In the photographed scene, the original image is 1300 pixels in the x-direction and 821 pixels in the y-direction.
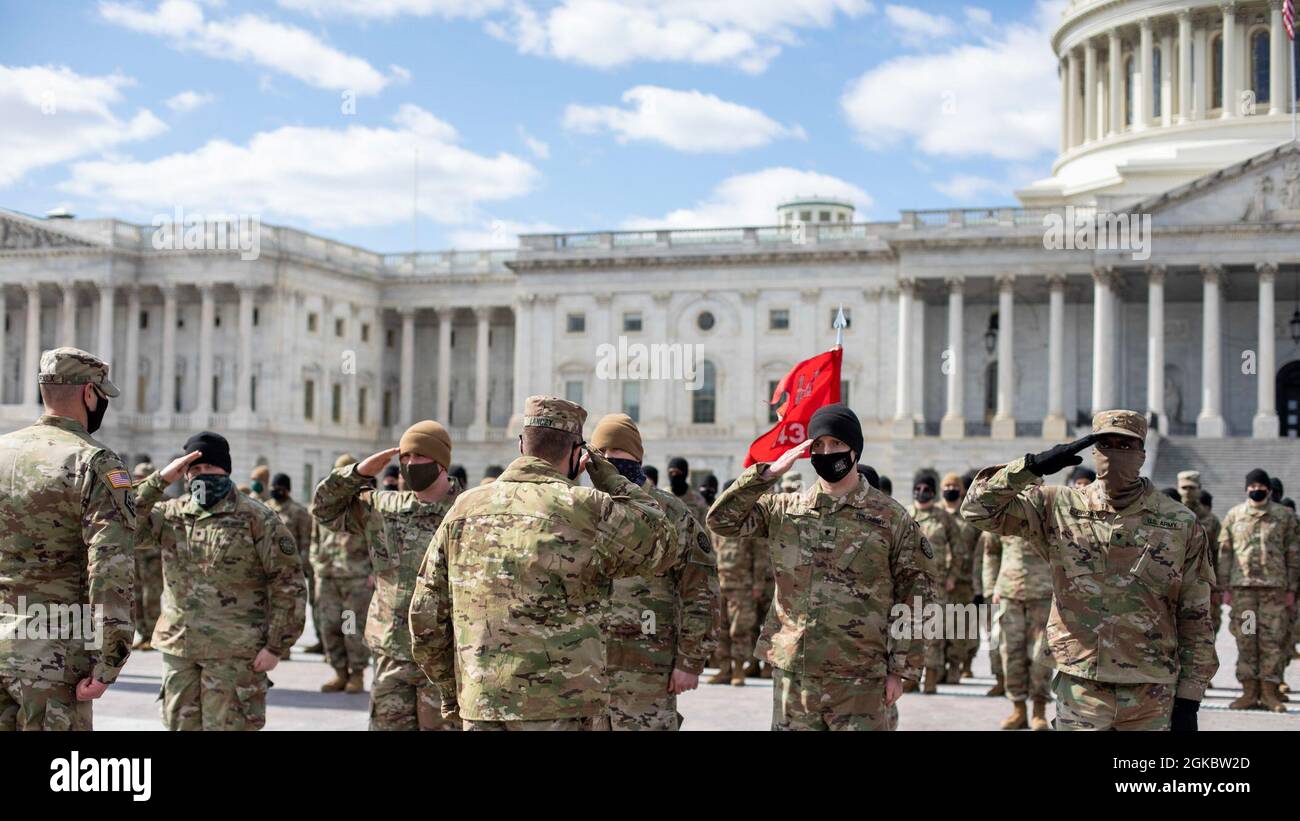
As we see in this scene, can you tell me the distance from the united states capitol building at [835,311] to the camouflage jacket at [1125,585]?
1679 inches

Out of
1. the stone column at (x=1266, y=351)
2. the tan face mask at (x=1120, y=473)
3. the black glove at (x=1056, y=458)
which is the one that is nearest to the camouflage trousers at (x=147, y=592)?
the black glove at (x=1056, y=458)

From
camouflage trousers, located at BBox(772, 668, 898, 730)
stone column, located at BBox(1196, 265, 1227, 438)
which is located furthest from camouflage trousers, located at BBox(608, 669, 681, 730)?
stone column, located at BBox(1196, 265, 1227, 438)

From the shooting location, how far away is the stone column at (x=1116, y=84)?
2741 inches

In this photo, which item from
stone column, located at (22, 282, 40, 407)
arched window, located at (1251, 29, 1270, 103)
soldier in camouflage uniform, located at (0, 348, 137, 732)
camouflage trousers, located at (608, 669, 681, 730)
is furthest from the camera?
stone column, located at (22, 282, 40, 407)

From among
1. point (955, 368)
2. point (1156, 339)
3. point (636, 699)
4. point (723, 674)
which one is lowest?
point (723, 674)

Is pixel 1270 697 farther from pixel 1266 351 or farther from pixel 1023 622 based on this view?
pixel 1266 351

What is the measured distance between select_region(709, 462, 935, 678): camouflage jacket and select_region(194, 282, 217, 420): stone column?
59724 mm

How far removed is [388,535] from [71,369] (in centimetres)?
278

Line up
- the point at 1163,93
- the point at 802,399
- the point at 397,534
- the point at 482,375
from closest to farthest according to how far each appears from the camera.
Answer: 1. the point at 397,534
2. the point at 802,399
3. the point at 1163,93
4. the point at 482,375

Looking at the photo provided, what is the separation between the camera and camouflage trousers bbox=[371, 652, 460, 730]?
945cm

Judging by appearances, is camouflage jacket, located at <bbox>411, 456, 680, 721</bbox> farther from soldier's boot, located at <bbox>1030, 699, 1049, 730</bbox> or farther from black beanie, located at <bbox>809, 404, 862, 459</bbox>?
soldier's boot, located at <bbox>1030, 699, 1049, 730</bbox>

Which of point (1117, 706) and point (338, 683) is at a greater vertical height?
point (1117, 706)

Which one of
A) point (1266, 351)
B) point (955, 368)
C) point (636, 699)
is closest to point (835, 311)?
point (955, 368)

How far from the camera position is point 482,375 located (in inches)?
2776
